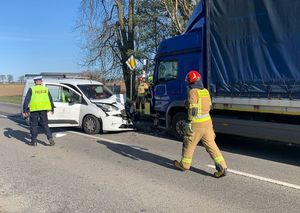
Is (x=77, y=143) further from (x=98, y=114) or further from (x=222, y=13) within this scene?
(x=222, y=13)

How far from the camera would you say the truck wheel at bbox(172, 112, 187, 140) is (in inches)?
428

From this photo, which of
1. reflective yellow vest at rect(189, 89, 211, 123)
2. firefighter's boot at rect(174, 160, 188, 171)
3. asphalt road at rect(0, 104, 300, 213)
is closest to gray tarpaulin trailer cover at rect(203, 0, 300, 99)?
asphalt road at rect(0, 104, 300, 213)

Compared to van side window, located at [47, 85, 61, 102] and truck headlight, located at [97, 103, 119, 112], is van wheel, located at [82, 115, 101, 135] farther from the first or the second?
van side window, located at [47, 85, 61, 102]

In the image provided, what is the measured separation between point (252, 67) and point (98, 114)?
17.2ft

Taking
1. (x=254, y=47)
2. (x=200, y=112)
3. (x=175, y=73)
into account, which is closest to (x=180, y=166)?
(x=200, y=112)

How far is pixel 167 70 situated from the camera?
37.7ft

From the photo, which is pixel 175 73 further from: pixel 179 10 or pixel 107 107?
pixel 179 10

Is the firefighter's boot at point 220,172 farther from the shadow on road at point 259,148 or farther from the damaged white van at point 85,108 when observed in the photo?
the damaged white van at point 85,108

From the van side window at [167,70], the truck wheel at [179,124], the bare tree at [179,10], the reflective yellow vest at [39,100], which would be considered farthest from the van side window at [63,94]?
the bare tree at [179,10]

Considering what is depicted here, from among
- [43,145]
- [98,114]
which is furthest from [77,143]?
[98,114]

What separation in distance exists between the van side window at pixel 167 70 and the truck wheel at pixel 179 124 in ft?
3.40

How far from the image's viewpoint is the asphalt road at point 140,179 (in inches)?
222

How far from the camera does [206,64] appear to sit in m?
10.1

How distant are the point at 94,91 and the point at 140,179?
668 centimetres
